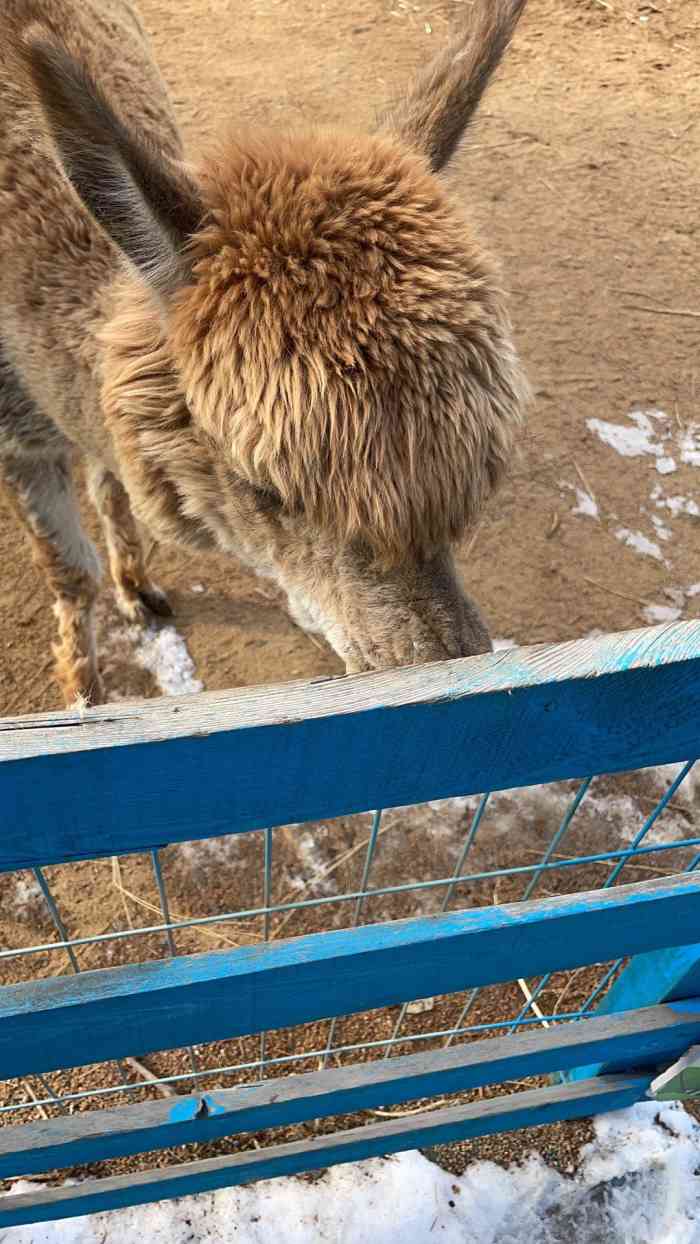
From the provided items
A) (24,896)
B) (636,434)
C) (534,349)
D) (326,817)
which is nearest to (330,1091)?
(326,817)

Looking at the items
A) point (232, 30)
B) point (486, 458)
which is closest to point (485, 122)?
point (232, 30)

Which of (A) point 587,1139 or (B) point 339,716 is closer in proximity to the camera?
(B) point 339,716

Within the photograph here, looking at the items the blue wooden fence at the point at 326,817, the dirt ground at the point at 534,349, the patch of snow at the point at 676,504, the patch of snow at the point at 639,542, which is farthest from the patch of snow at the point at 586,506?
the blue wooden fence at the point at 326,817

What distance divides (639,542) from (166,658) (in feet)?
8.12

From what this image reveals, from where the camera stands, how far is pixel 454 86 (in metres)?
2.09

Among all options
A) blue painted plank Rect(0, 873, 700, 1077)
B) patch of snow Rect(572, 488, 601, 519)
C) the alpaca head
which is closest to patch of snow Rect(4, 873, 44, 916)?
blue painted plank Rect(0, 873, 700, 1077)

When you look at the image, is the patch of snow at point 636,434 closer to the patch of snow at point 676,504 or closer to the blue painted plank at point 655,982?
the patch of snow at point 676,504

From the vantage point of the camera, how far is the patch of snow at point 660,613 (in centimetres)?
395

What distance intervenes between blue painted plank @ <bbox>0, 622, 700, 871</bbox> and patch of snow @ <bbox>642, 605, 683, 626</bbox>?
299 centimetres

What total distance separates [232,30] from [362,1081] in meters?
7.59

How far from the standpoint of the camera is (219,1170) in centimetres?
210

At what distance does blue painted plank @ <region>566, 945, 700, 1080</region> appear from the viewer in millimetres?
1885

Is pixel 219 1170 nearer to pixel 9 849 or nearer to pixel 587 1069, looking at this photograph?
pixel 587 1069

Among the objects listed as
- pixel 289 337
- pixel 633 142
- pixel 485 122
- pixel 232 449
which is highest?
pixel 485 122
